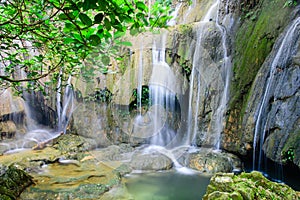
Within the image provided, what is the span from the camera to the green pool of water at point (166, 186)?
14.5ft

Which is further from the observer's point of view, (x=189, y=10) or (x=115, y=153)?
(x=189, y=10)

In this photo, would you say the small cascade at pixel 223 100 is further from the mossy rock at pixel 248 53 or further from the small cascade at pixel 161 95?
the small cascade at pixel 161 95

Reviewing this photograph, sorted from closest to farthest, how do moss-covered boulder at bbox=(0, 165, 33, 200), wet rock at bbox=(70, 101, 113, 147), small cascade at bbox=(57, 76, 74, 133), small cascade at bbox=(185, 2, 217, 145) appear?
moss-covered boulder at bbox=(0, 165, 33, 200), small cascade at bbox=(185, 2, 217, 145), wet rock at bbox=(70, 101, 113, 147), small cascade at bbox=(57, 76, 74, 133)

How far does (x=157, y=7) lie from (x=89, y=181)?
455 cm

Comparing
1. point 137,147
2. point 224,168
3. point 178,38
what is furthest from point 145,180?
point 178,38

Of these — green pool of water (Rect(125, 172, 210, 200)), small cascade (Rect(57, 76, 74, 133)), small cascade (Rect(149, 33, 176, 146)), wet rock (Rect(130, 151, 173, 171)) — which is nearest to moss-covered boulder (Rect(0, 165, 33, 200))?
green pool of water (Rect(125, 172, 210, 200))

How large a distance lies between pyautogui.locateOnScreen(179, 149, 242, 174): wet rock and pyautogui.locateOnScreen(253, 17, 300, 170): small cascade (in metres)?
0.57

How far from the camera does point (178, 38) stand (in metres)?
7.65

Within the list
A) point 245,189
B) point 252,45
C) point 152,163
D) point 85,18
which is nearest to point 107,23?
point 85,18

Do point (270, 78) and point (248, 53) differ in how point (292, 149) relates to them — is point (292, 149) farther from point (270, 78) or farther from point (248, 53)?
point (248, 53)

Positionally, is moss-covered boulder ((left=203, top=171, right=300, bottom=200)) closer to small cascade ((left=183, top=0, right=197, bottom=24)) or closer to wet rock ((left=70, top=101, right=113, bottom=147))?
wet rock ((left=70, top=101, right=113, bottom=147))

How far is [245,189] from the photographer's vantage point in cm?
206

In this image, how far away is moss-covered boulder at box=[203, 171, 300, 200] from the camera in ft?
6.60

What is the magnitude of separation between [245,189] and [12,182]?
449cm
